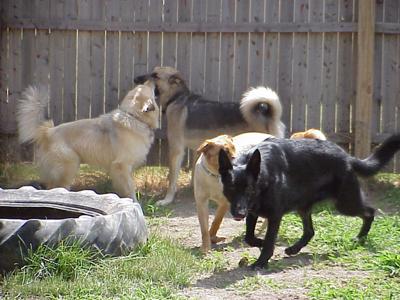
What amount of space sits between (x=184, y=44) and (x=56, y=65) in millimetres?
1698

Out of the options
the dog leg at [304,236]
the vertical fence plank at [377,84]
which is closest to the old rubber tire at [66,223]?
the dog leg at [304,236]

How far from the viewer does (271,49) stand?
9.60 meters

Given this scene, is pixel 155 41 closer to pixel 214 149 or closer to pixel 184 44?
pixel 184 44

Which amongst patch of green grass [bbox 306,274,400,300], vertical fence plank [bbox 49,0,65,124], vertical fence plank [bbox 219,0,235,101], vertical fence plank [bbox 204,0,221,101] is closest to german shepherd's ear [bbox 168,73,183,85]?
vertical fence plank [bbox 204,0,221,101]

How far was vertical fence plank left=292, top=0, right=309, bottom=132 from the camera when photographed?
9531 mm

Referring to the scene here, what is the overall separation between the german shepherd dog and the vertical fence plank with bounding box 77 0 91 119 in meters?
0.95

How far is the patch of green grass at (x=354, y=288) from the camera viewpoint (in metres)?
4.95

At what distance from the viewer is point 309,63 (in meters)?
9.60

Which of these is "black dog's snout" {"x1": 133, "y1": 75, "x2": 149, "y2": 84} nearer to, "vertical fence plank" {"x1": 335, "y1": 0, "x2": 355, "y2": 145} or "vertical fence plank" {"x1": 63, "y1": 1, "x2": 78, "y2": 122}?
"vertical fence plank" {"x1": 63, "y1": 1, "x2": 78, "y2": 122}

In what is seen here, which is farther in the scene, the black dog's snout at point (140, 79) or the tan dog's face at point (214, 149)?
the black dog's snout at point (140, 79)

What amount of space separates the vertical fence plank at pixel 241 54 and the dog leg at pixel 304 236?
11.5 feet

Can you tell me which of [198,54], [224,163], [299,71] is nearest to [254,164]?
[224,163]

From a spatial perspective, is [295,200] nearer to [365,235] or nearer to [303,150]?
[303,150]

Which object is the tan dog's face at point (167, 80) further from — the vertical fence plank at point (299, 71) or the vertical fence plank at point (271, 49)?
the vertical fence plank at point (299, 71)
